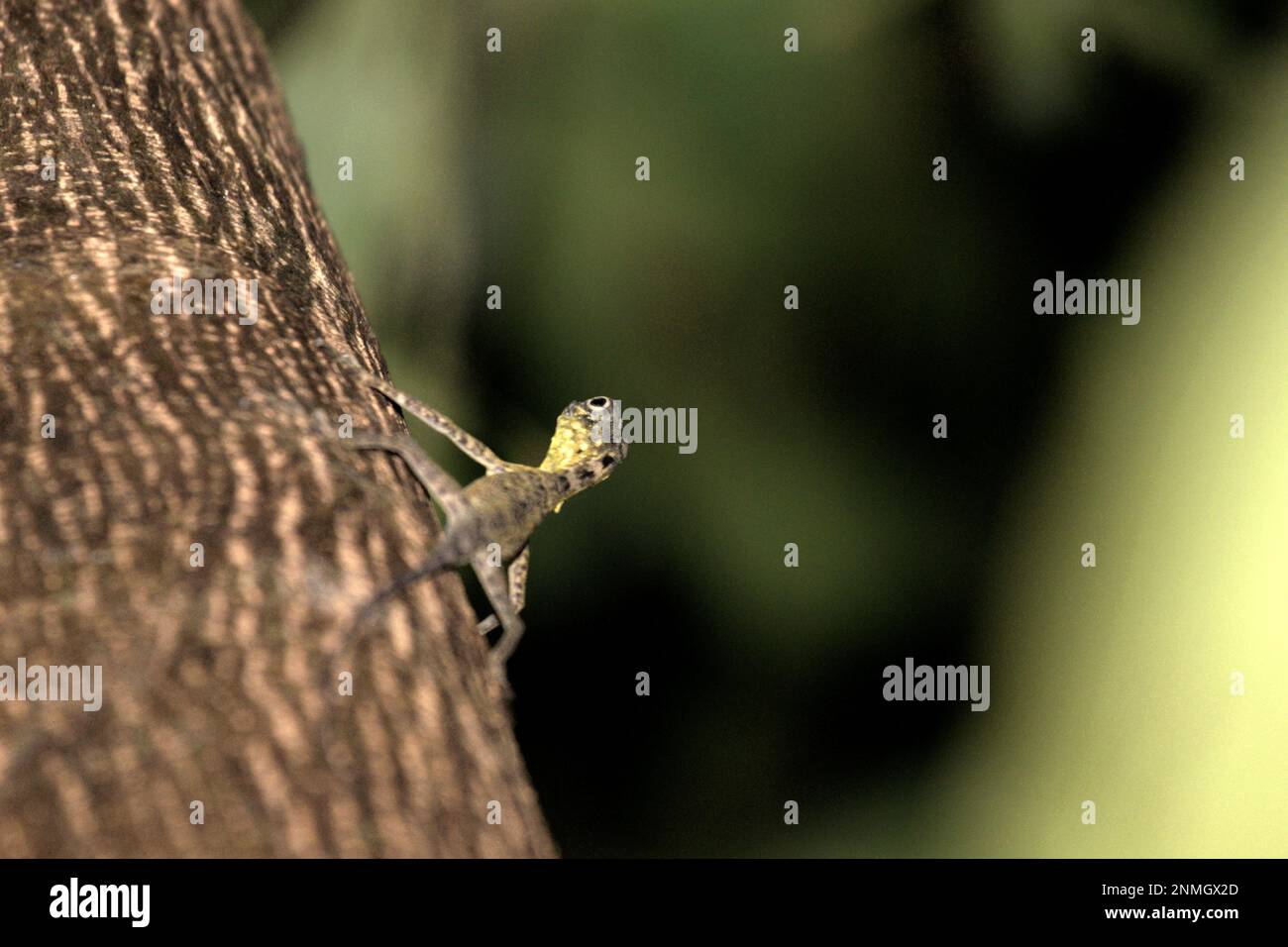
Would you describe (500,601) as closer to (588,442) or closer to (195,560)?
(588,442)

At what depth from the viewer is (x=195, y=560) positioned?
1.84 m

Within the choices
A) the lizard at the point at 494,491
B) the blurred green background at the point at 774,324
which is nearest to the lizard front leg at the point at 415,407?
the lizard at the point at 494,491

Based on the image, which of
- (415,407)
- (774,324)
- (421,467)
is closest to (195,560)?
(421,467)

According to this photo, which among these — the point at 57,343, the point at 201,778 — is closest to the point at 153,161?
the point at 57,343

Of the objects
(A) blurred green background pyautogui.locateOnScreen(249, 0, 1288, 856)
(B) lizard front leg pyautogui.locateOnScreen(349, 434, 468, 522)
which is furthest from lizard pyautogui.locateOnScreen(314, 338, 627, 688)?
(A) blurred green background pyautogui.locateOnScreen(249, 0, 1288, 856)

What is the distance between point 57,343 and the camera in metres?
2.11

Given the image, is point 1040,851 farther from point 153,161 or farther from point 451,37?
point 451,37

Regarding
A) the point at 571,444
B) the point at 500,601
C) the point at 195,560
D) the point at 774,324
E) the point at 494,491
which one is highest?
the point at 774,324

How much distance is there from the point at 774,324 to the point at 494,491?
2955mm

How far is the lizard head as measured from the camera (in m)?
3.41

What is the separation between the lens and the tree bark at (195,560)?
1.62 m

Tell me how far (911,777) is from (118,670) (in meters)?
4.59

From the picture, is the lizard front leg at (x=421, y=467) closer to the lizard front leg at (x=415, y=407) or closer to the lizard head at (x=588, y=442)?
the lizard front leg at (x=415, y=407)

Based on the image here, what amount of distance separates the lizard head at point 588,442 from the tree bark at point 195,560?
2.94 feet
